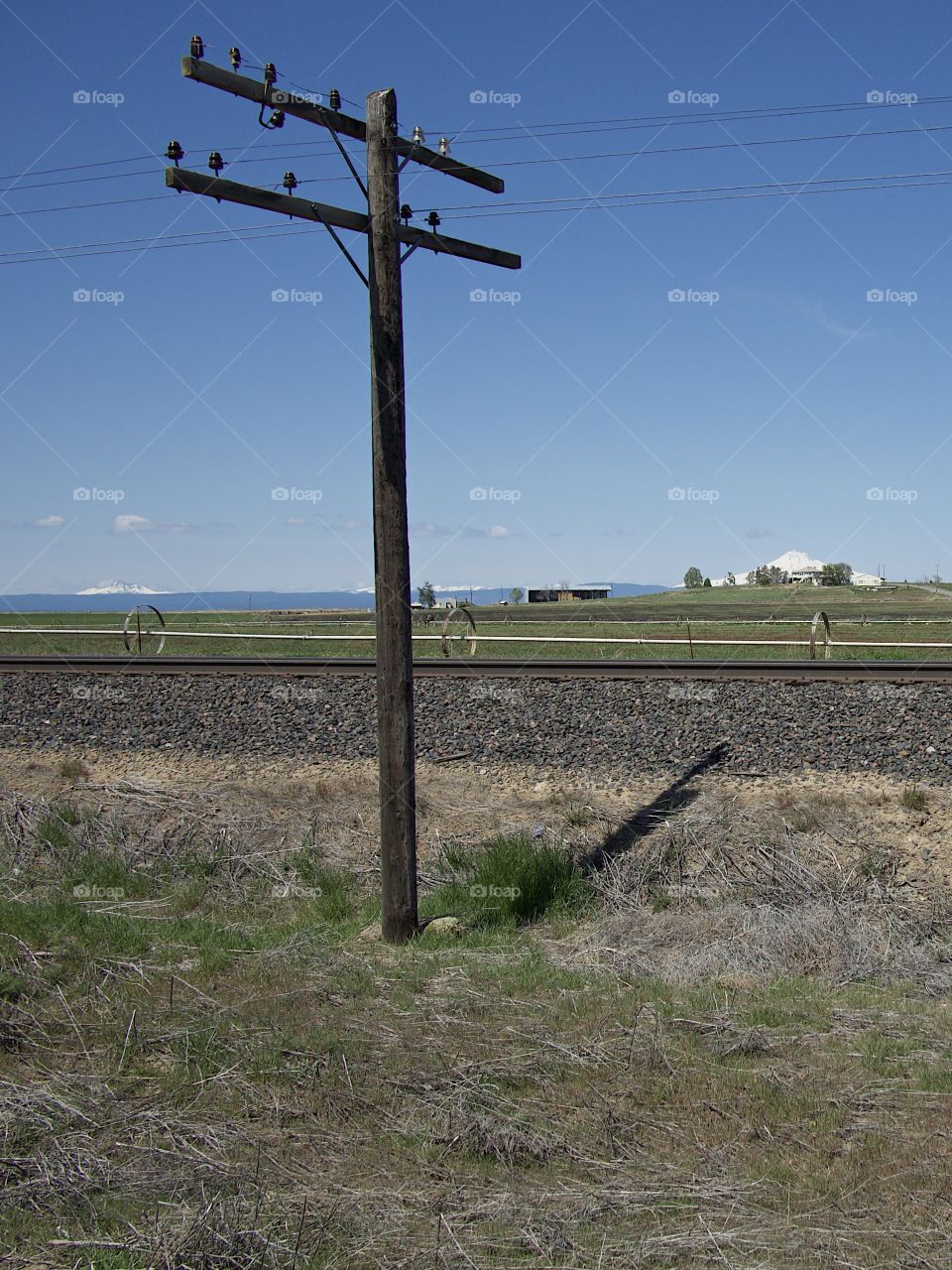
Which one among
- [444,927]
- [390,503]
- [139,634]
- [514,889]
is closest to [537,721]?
[514,889]

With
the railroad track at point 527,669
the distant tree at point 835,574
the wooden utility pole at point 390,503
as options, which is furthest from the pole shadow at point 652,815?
the distant tree at point 835,574

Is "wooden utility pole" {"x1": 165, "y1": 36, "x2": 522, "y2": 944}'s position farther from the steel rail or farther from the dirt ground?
the steel rail

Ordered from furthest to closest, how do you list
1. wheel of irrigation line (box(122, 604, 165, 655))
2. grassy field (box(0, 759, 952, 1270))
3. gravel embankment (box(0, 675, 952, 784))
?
wheel of irrigation line (box(122, 604, 165, 655))
gravel embankment (box(0, 675, 952, 784))
grassy field (box(0, 759, 952, 1270))

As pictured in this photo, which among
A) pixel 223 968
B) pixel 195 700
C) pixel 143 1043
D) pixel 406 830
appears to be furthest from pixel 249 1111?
pixel 195 700

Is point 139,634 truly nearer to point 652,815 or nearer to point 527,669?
point 527,669

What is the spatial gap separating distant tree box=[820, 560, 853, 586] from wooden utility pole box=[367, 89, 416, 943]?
145 metres

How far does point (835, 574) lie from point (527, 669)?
14297cm

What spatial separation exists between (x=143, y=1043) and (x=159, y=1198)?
66.6 inches

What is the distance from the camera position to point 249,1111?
5.14m

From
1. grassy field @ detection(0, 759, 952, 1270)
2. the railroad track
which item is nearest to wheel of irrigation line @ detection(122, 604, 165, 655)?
the railroad track

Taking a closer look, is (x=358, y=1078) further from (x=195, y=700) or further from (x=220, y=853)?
(x=195, y=700)

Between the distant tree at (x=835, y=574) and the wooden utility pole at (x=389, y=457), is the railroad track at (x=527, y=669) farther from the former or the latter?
the distant tree at (x=835, y=574)

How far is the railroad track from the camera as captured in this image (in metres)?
13.8

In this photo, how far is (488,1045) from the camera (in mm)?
5926
